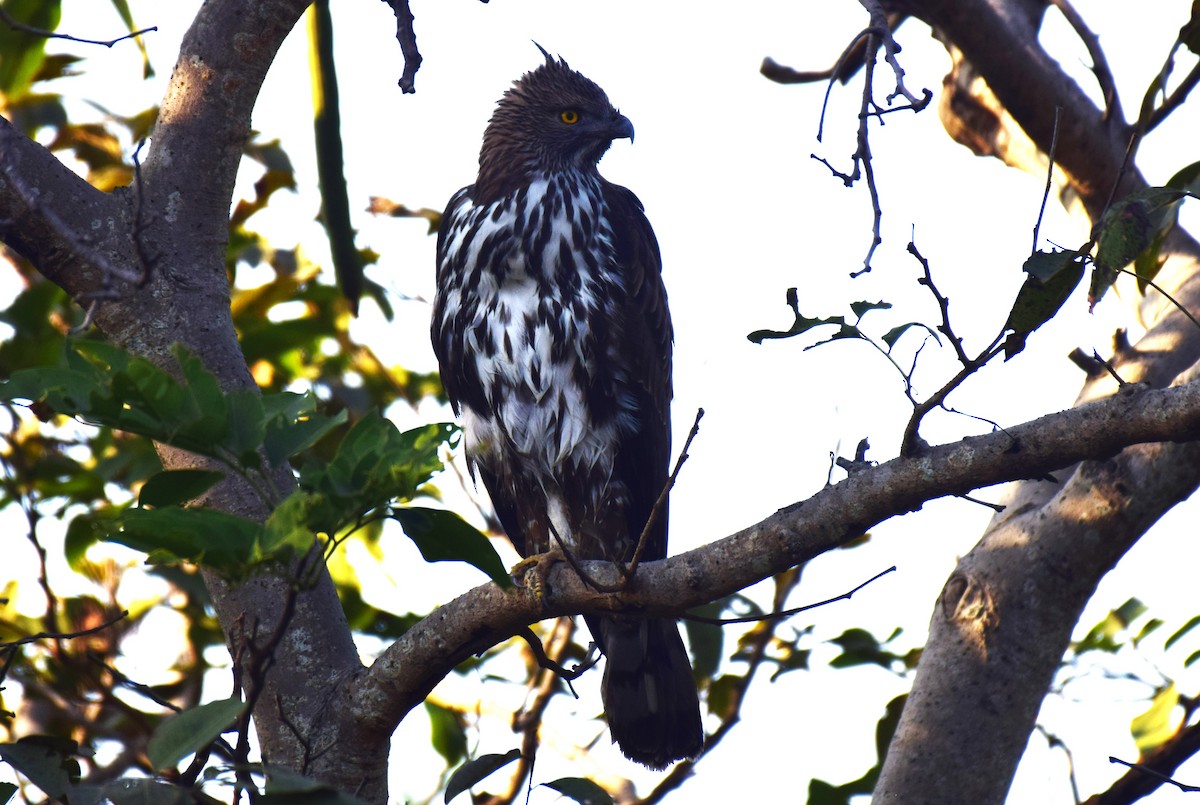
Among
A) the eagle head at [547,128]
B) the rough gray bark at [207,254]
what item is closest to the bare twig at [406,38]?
the rough gray bark at [207,254]

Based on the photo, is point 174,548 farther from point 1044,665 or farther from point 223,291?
point 1044,665

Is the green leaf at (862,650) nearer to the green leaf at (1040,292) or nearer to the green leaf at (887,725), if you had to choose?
the green leaf at (887,725)

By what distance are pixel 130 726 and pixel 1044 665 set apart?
242 cm

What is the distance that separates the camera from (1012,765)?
106 inches

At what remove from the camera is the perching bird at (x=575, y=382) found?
12.3 feet

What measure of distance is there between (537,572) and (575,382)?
1.24 m

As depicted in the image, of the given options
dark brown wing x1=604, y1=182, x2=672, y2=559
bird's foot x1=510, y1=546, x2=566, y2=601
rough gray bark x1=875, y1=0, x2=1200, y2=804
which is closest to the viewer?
bird's foot x1=510, y1=546, x2=566, y2=601

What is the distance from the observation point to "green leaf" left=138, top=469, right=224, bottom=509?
1.60 metres

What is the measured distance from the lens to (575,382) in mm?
3787

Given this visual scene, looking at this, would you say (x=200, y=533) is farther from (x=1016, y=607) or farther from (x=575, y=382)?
(x=575, y=382)

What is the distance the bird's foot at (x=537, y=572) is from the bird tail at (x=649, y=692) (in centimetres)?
49

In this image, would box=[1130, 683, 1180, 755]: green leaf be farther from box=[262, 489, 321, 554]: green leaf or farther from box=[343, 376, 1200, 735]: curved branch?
box=[262, 489, 321, 554]: green leaf

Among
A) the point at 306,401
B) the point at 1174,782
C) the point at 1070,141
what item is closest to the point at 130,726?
the point at 306,401

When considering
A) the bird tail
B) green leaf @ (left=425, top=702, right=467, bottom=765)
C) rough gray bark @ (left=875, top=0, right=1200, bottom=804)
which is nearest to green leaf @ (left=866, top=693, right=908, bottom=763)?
rough gray bark @ (left=875, top=0, right=1200, bottom=804)
